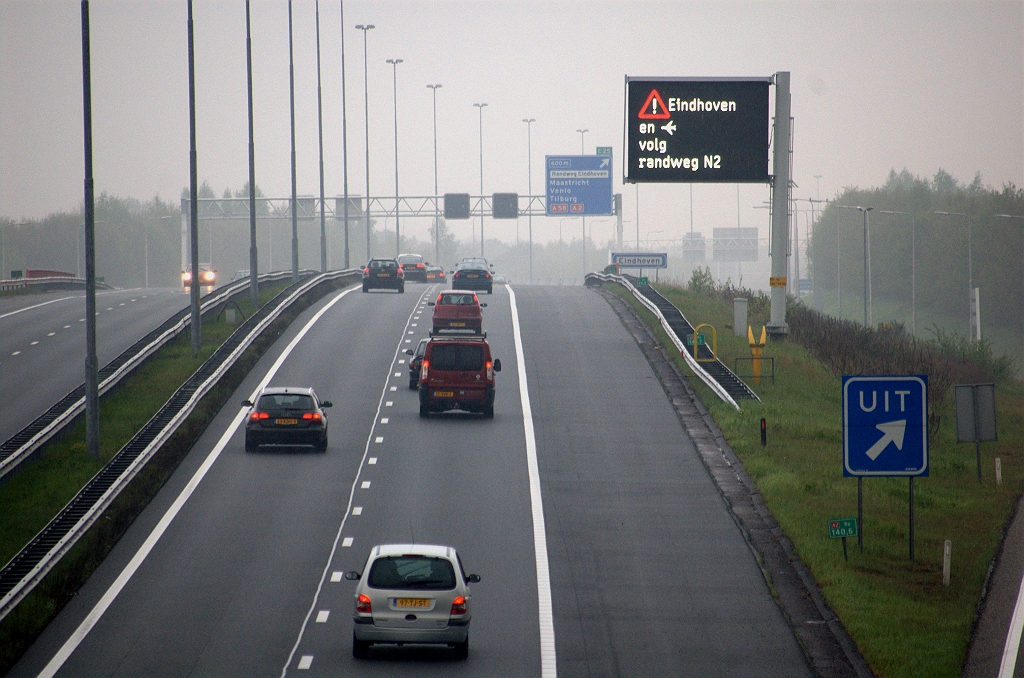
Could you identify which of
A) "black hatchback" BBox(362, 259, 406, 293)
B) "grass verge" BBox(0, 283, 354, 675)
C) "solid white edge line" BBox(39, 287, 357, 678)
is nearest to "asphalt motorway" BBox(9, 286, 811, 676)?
"solid white edge line" BBox(39, 287, 357, 678)

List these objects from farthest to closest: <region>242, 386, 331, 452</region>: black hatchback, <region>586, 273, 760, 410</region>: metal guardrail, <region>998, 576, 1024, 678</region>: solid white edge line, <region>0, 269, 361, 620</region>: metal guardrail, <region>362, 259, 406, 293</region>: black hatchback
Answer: <region>362, 259, 406, 293</region>: black hatchback → <region>586, 273, 760, 410</region>: metal guardrail → <region>242, 386, 331, 452</region>: black hatchback → <region>0, 269, 361, 620</region>: metal guardrail → <region>998, 576, 1024, 678</region>: solid white edge line

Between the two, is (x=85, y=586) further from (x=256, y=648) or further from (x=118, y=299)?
(x=118, y=299)

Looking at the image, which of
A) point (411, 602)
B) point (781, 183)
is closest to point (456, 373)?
point (781, 183)

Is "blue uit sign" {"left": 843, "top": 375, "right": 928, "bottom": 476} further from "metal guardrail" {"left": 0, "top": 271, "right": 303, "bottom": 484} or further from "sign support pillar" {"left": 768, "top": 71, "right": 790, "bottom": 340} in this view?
"sign support pillar" {"left": 768, "top": 71, "right": 790, "bottom": 340}

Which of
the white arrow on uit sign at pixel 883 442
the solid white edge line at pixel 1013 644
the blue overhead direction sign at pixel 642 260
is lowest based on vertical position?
the solid white edge line at pixel 1013 644

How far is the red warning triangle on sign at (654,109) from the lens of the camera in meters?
39.9

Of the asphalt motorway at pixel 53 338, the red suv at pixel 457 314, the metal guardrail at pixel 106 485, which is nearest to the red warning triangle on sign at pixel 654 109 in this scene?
the red suv at pixel 457 314

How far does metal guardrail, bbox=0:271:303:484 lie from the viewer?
27031mm

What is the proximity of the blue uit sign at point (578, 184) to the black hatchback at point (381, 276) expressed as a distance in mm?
34376

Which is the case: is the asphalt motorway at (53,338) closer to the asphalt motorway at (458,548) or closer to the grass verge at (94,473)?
the grass verge at (94,473)

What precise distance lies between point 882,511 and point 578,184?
248 ft

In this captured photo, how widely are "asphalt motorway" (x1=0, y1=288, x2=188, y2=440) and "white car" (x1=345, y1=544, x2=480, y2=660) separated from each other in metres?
18.5

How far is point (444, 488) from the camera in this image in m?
26.6

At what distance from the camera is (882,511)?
26016 mm
